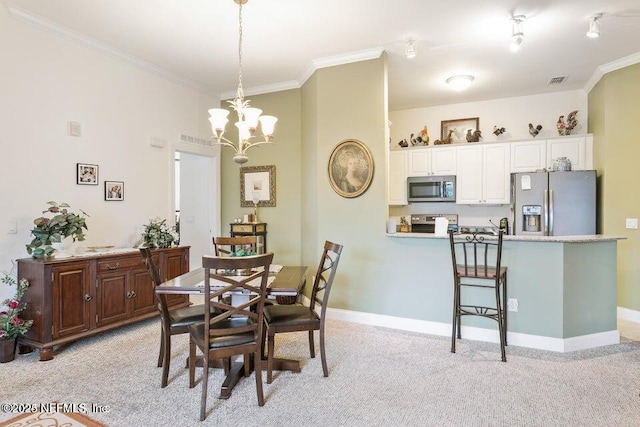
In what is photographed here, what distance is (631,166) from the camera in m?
4.18

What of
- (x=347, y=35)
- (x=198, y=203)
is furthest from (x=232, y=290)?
(x=198, y=203)

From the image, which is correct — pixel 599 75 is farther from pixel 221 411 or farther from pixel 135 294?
pixel 135 294

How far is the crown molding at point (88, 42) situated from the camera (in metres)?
3.16

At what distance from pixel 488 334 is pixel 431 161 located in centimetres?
292

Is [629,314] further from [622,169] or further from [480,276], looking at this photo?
[480,276]

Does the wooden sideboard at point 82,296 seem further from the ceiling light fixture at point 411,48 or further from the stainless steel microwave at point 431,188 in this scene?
the stainless steel microwave at point 431,188

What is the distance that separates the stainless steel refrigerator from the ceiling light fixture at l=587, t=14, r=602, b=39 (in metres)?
1.88

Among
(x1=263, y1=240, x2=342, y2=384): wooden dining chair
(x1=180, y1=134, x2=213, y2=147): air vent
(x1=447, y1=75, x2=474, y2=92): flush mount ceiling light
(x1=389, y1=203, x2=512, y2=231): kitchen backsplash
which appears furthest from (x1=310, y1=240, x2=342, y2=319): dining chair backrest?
(x1=389, y1=203, x2=512, y2=231): kitchen backsplash

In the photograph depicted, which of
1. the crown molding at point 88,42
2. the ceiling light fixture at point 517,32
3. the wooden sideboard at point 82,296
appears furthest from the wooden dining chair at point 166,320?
the ceiling light fixture at point 517,32

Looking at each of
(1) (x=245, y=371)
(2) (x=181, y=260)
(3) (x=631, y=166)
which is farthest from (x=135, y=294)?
(3) (x=631, y=166)

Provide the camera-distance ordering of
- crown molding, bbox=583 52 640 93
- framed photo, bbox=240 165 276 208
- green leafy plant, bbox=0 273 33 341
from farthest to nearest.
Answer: framed photo, bbox=240 165 276 208, crown molding, bbox=583 52 640 93, green leafy plant, bbox=0 273 33 341

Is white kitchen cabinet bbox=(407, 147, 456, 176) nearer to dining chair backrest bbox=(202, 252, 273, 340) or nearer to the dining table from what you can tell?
the dining table

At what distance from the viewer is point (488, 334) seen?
136 inches

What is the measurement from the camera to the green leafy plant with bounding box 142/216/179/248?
402 cm
